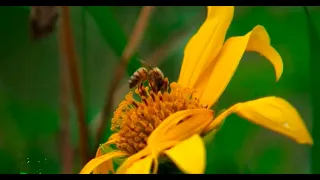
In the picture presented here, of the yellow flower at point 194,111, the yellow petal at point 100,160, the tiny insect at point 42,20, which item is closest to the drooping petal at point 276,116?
the yellow flower at point 194,111

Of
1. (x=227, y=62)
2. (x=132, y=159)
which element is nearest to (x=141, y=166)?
(x=132, y=159)

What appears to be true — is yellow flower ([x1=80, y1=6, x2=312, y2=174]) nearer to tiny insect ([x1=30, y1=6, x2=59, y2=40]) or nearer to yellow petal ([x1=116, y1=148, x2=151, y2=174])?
yellow petal ([x1=116, y1=148, x2=151, y2=174])

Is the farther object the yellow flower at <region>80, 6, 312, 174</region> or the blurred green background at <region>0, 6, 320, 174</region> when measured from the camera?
the blurred green background at <region>0, 6, 320, 174</region>

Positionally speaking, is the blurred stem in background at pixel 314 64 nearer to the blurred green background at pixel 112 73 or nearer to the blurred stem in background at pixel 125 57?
the blurred green background at pixel 112 73

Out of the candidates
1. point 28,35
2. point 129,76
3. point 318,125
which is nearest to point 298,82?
point 318,125

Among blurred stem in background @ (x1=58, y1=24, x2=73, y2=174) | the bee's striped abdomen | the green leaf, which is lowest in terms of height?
blurred stem in background @ (x1=58, y1=24, x2=73, y2=174)

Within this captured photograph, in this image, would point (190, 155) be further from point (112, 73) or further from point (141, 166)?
point (112, 73)

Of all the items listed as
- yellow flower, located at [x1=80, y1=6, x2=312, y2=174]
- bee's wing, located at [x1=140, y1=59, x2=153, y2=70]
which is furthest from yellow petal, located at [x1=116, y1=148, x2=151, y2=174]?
bee's wing, located at [x1=140, y1=59, x2=153, y2=70]
